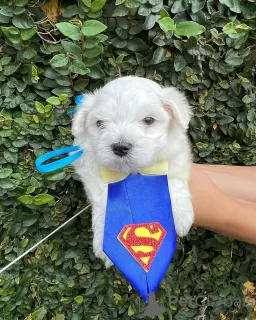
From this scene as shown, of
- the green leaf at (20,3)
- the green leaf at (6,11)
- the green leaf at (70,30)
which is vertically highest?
the green leaf at (20,3)

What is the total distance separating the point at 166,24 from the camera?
1.60 m

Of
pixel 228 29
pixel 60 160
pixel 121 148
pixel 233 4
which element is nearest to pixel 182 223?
pixel 121 148

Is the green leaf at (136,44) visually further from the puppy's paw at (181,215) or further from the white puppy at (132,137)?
the puppy's paw at (181,215)

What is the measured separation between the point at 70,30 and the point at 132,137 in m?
0.57

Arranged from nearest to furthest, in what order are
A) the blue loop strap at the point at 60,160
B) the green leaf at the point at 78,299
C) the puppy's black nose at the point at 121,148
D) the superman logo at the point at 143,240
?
the puppy's black nose at the point at 121,148 → the superman logo at the point at 143,240 → the blue loop strap at the point at 60,160 → the green leaf at the point at 78,299

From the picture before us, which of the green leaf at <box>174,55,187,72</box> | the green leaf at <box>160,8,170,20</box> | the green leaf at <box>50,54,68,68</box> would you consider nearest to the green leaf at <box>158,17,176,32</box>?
the green leaf at <box>160,8,170,20</box>

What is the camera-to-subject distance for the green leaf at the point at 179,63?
1.71 metres

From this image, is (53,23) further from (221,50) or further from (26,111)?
(221,50)

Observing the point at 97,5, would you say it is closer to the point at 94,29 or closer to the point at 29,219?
the point at 94,29

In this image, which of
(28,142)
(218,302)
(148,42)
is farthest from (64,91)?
(218,302)

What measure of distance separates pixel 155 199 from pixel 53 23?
848 mm

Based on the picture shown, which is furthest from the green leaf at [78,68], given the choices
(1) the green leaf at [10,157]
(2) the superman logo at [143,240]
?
(2) the superman logo at [143,240]

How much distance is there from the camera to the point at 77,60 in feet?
5.41

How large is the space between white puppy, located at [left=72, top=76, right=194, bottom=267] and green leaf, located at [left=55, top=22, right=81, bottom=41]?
26 cm
